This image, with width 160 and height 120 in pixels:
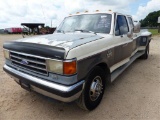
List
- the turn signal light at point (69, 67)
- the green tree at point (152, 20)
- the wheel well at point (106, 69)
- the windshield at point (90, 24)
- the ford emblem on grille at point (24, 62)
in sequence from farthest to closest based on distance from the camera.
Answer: the green tree at point (152, 20), the windshield at point (90, 24), the wheel well at point (106, 69), the ford emblem on grille at point (24, 62), the turn signal light at point (69, 67)

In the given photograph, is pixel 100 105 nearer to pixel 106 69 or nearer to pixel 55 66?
pixel 106 69

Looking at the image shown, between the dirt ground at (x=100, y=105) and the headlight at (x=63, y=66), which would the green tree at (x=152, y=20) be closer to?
the dirt ground at (x=100, y=105)

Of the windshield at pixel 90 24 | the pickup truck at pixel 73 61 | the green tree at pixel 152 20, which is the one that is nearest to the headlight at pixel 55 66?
the pickup truck at pixel 73 61

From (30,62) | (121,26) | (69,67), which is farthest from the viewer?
(121,26)

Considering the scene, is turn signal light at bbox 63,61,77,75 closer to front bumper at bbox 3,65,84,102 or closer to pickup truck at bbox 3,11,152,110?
pickup truck at bbox 3,11,152,110

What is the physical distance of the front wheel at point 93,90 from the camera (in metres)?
2.95

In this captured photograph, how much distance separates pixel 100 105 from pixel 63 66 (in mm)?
1452

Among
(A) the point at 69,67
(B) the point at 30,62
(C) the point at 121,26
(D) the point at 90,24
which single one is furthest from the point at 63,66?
(C) the point at 121,26

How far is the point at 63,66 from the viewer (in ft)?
8.17

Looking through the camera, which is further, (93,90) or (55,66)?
(93,90)

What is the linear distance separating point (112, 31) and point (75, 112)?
195cm

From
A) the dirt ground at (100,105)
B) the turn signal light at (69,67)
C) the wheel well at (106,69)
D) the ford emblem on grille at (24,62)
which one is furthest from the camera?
the wheel well at (106,69)

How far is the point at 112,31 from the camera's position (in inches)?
151

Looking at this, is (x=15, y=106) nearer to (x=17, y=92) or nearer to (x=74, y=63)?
(x=17, y=92)
